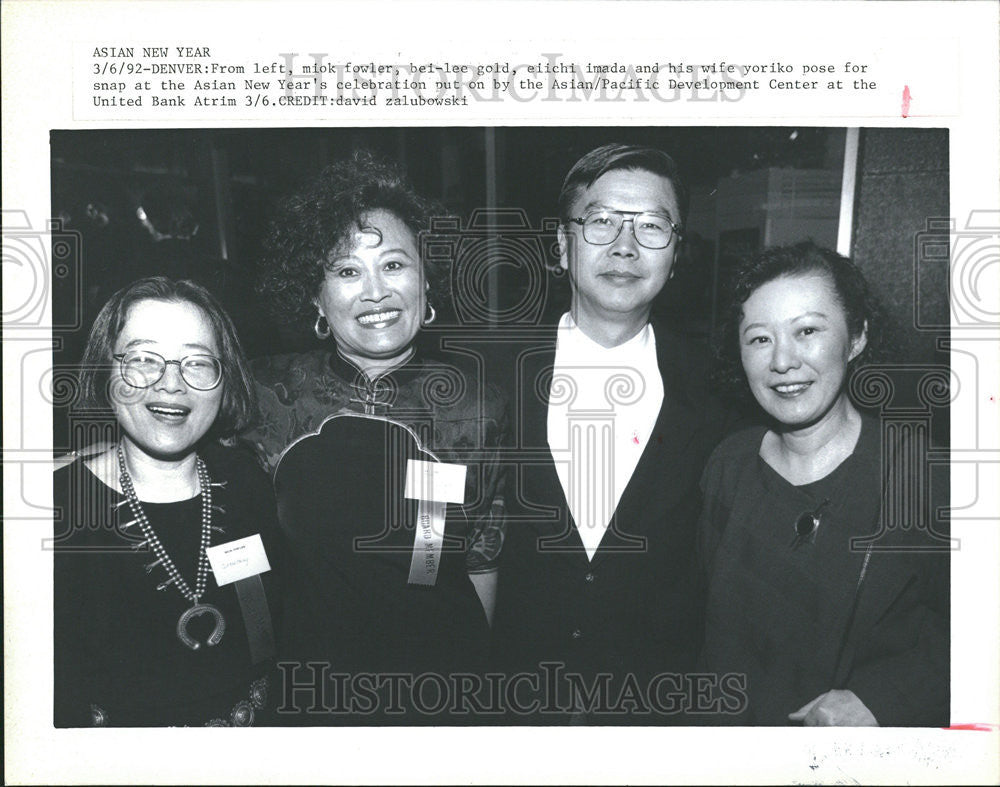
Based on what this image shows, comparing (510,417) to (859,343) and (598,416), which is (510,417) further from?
(859,343)

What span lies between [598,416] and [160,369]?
0.98m

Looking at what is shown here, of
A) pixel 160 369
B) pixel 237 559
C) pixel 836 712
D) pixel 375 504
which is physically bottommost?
pixel 836 712

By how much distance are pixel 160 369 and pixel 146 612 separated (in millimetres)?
553

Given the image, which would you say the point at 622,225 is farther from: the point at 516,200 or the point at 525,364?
the point at 525,364

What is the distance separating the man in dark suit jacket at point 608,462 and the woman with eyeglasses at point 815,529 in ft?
0.28

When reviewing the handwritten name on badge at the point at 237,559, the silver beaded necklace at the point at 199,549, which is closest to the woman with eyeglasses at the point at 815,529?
the handwritten name on badge at the point at 237,559

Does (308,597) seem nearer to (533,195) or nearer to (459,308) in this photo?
(459,308)

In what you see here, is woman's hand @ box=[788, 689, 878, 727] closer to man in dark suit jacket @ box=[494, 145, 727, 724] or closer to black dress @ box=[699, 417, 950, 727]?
black dress @ box=[699, 417, 950, 727]

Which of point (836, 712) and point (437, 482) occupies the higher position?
point (437, 482)

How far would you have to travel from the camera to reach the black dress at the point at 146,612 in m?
2.08

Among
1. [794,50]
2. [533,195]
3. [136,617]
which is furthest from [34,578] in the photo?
[794,50]

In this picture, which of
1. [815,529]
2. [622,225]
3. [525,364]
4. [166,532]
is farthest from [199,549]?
[815,529]

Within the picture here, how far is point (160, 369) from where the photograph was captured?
2039mm
